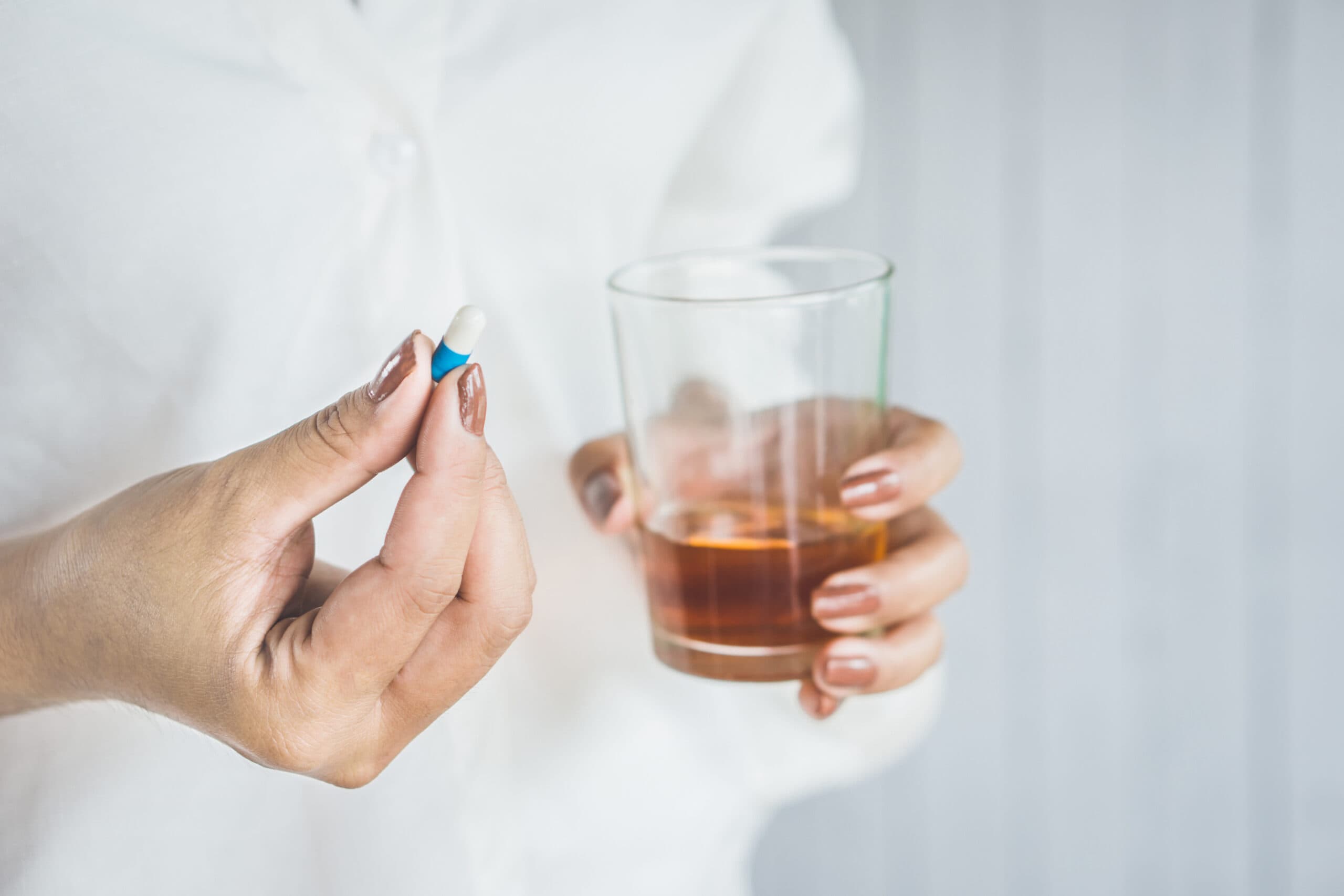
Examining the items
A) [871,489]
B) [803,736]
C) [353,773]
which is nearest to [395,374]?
[353,773]

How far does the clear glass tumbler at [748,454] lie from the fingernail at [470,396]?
14 centimetres

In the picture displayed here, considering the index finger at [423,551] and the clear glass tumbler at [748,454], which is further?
the clear glass tumbler at [748,454]

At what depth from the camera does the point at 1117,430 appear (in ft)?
3.37

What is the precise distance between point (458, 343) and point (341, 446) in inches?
1.8

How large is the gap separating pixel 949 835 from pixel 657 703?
64cm

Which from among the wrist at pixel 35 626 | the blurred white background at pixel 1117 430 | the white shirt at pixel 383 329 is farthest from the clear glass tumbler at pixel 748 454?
the blurred white background at pixel 1117 430

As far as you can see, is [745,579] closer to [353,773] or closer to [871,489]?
[871,489]

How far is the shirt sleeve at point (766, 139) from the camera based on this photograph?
70 centimetres

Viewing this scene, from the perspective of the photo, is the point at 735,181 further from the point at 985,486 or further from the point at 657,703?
the point at 985,486

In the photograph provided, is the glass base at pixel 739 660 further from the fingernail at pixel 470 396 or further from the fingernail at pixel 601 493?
the fingernail at pixel 470 396

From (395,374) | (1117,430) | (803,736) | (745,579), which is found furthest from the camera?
(1117,430)

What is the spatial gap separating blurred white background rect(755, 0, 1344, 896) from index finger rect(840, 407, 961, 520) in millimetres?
512

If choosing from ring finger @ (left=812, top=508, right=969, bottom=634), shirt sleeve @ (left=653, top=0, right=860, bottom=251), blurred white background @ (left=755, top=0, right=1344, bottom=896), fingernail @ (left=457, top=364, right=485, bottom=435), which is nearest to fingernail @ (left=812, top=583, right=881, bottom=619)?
ring finger @ (left=812, top=508, right=969, bottom=634)

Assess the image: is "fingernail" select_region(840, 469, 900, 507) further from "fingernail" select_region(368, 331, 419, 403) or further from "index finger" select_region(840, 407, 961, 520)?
"fingernail" select_region(368, 331, 419, 403)
